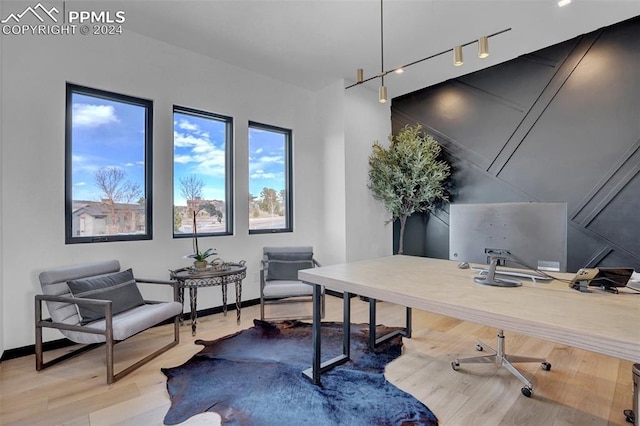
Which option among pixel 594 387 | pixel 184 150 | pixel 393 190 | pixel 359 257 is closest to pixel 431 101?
pixel 393 190

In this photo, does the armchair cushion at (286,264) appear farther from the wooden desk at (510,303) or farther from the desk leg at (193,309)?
the wooden desk at (510,303)

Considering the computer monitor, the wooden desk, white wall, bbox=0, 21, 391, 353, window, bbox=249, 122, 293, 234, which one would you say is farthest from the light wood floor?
window, bbox=249, 122, 293, 234

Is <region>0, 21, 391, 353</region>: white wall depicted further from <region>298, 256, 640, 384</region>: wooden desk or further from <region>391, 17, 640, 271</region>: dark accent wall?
<region>298, 256, 640, 384</region>: wooden desk

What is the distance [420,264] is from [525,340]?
62.1 inches

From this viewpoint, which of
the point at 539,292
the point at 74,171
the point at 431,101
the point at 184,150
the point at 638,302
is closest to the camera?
the point at 638,302

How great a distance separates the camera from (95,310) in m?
2.45

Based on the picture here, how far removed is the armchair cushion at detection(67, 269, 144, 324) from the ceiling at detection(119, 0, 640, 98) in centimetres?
247

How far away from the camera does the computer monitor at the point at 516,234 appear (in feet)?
5.45

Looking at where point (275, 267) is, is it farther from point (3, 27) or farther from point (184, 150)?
point (3, 27)

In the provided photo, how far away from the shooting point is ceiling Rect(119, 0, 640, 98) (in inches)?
113

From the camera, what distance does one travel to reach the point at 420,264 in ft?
7.88

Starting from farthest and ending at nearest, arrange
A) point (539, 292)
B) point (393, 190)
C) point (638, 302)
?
point (393, 190) < point (539, 292) < point (638, 302)

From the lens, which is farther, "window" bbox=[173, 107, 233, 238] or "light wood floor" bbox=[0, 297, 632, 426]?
"window" bbox=[173, 107, 233, 238]

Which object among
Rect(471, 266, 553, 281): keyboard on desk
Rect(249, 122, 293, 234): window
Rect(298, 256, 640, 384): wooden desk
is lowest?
Rect(298, 256, 640, 384): wooden desk
